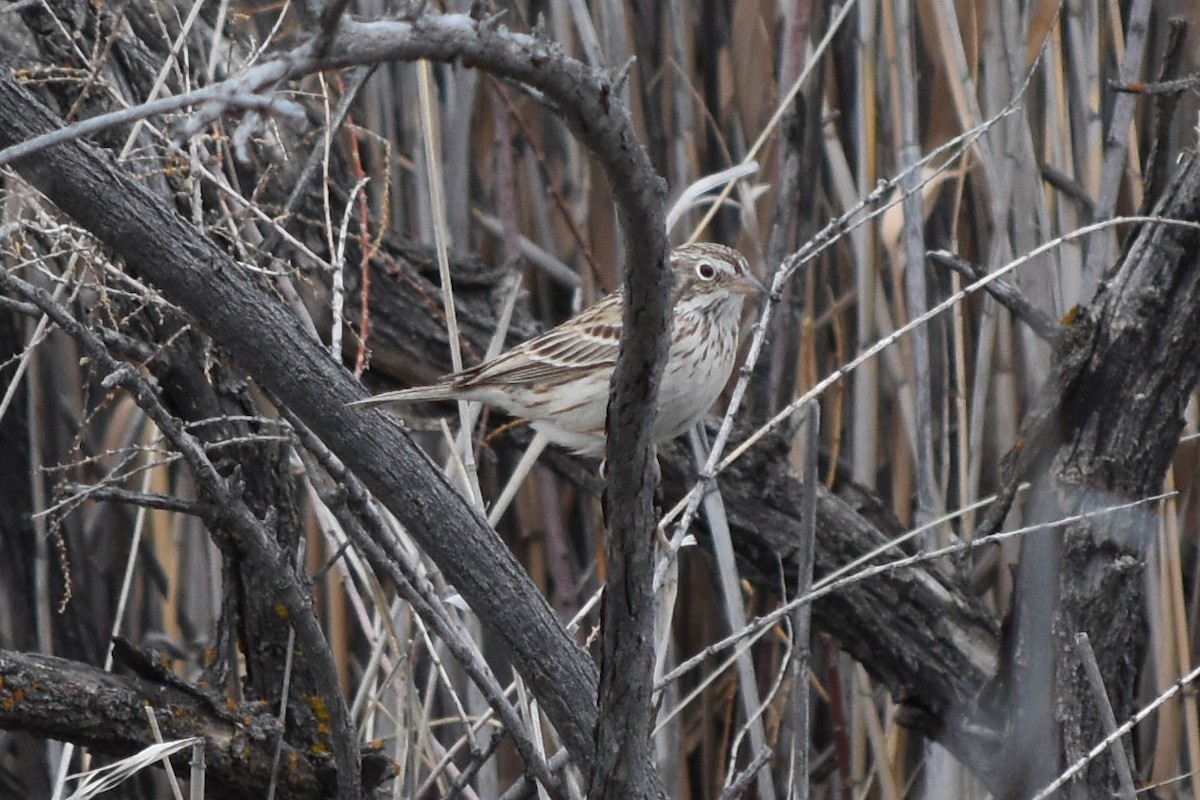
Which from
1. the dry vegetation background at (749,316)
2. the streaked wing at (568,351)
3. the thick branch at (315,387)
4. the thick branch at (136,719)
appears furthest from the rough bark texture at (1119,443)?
the thick branch at (136,719)

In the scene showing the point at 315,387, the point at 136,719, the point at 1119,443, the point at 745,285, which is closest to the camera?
the point at 315,387

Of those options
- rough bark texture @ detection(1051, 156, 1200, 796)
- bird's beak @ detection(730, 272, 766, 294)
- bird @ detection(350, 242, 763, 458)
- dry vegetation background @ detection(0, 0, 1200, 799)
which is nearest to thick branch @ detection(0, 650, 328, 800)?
dry vegetation background @ detection(0, 0, 1200, 799)

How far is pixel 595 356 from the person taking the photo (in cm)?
289

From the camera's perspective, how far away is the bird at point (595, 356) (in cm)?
277

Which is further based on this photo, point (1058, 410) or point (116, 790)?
point (116, 790)

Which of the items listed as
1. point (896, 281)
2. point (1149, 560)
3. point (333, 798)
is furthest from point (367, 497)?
point (1149, 560)

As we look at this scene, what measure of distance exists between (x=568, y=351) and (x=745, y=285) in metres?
0.40

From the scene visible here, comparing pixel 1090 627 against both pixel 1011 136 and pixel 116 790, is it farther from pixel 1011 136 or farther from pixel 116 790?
pixel 116 790

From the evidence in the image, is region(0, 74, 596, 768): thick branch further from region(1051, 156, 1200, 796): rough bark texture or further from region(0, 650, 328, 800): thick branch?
region(1051, 156, 1200, 796): rough bark texture

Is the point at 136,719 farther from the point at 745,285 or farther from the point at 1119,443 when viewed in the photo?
the point at 1119,443

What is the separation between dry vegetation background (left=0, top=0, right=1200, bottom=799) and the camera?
8.21ft

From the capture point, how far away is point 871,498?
3.08 metres

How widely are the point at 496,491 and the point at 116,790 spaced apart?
125 centimetres

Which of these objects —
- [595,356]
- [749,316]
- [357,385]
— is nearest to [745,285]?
[595,356]
